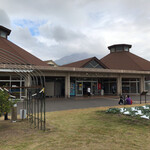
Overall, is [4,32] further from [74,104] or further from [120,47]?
[120,47]

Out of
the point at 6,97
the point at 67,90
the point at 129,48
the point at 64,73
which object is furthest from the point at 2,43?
the point at 129,48

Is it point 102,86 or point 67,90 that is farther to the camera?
point 102,86

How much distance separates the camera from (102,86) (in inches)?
1001

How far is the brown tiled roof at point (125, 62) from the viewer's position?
26462 millimetres

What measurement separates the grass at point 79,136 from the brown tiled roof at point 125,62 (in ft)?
67.8

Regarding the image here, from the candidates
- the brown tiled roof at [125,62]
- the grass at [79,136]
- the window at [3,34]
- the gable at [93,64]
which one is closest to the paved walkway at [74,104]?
the grass at [79,136]

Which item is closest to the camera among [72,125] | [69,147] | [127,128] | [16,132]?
[69,147]

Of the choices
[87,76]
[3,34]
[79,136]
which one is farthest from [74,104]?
[3,34]

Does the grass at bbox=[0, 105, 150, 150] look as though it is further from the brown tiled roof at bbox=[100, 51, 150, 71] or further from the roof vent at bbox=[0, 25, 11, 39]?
the roof vent at bbox=[0, 25, 11, 39]

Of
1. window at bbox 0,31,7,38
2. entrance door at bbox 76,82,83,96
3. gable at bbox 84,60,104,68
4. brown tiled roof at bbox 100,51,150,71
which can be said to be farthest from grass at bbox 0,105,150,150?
window at bbox 0,31,7,38

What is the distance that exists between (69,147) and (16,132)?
8.11 ft

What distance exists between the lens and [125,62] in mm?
28688

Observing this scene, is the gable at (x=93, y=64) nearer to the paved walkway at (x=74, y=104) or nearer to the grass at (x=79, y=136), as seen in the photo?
the paved walkway at (x=74, y=104)

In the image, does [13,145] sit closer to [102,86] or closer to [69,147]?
[69,147]
